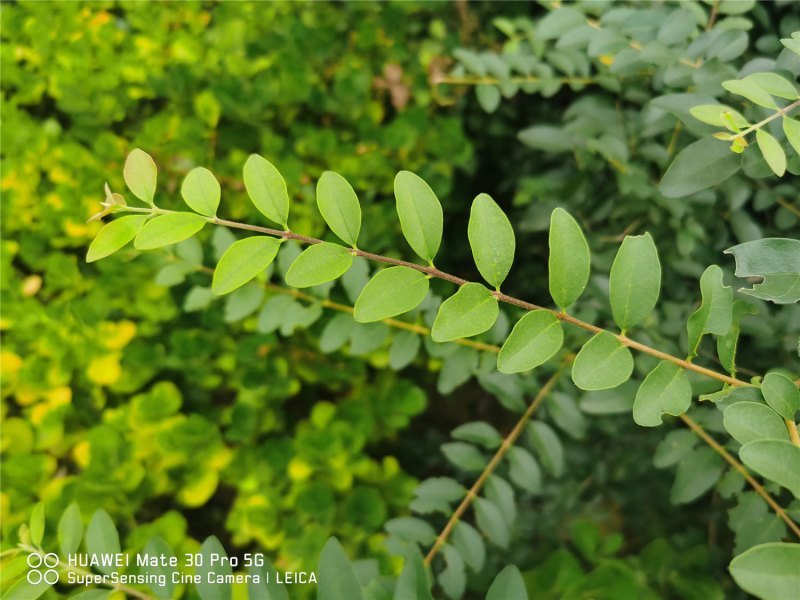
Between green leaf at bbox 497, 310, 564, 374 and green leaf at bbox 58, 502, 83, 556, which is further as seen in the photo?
green leaf at bbox 58, 502, 83, 556

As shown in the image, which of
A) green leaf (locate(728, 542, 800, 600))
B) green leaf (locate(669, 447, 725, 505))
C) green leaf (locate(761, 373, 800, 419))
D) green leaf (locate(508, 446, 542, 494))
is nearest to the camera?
green leaf (locate(728, 542, 800, 600))

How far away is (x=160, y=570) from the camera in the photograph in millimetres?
724

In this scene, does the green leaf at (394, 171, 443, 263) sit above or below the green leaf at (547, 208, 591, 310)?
above

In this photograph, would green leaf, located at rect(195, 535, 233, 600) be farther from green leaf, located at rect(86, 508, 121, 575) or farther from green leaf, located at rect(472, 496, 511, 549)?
green leaf, located at rect(472, 496, 511, 549)

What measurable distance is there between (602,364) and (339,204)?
0.32 metres

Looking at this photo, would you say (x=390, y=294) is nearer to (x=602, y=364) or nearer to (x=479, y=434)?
(x=602, y=364)

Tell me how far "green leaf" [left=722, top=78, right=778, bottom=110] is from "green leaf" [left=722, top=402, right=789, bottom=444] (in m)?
0.32

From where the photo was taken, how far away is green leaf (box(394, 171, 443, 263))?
0.61 m

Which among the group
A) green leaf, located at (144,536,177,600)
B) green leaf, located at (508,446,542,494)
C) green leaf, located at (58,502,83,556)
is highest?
green leaf, located at (58,502,83,556)

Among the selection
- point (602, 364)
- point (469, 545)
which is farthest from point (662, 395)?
point (469, 545)

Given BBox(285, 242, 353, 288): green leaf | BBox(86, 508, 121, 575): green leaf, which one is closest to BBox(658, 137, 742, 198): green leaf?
BBox(285, 242, 353, 288): green leaf

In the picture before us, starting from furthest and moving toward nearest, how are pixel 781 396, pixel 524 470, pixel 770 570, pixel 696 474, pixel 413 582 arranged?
pixel 524 470
pixel 696 474
pixel 413 582
pixel 781 396
pixel 770 570

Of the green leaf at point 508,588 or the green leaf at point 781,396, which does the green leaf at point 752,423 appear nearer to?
the green leaf at point 781,396

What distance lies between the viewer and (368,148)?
1353mm
